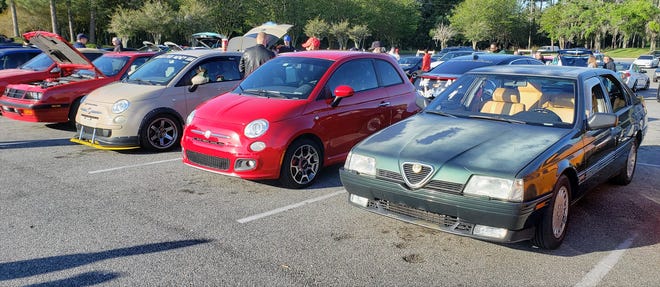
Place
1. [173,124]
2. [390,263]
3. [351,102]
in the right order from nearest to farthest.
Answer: [390,263], [351,102], [173,124]

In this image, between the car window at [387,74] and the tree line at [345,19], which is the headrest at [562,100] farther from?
the tree line at [345,19]

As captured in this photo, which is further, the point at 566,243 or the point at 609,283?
the point at 566,243

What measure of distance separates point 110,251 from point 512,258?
10.7 ft

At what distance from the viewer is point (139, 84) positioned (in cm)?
820

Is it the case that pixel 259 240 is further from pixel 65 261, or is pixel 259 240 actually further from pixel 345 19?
pixel 345 19

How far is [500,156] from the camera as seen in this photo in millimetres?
4023

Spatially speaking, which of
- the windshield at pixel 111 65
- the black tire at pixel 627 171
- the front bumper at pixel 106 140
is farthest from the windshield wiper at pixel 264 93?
the windshield at pixel 111 65

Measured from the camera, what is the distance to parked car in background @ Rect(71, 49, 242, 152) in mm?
7457

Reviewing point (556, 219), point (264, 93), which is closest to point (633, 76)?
point (264, 93)

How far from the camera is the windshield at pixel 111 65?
1002 centimetres

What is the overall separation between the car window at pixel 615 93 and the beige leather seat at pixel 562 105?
0.78 m

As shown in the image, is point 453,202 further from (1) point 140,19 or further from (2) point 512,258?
(1) point 140,19

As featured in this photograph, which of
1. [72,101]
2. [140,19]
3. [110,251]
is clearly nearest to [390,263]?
[110,251]

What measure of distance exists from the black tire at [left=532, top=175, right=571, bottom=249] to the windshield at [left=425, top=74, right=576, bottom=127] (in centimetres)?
74
